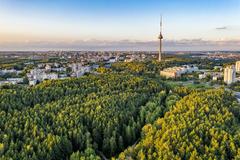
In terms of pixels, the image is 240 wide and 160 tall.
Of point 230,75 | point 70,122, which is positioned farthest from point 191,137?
point 230,75

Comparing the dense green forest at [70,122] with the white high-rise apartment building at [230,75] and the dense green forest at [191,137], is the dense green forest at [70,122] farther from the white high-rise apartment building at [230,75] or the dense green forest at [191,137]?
the white high-rise apartment building at [230,75]

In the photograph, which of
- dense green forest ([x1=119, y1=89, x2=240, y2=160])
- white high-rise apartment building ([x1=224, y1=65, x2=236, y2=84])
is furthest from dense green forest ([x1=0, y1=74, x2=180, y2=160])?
white high-rise apartment building ([x1=224, y1=65, x2=236, y2=84])

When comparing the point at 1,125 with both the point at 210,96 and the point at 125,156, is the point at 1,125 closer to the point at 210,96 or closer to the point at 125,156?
the point at 125,156

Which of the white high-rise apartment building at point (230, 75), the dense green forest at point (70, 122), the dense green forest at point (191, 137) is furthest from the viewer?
the white high-rise apartment building at point (230, 75)

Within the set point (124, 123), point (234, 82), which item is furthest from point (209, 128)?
point (234, 82)

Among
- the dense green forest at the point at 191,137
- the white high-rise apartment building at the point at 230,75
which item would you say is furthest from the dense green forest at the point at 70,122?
the white high-rise apartment building at the point at 230,75

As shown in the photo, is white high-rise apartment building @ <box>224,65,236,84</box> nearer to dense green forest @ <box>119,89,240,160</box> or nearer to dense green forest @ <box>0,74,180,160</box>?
dense green forest @ <box>0,74,180,160</box>
